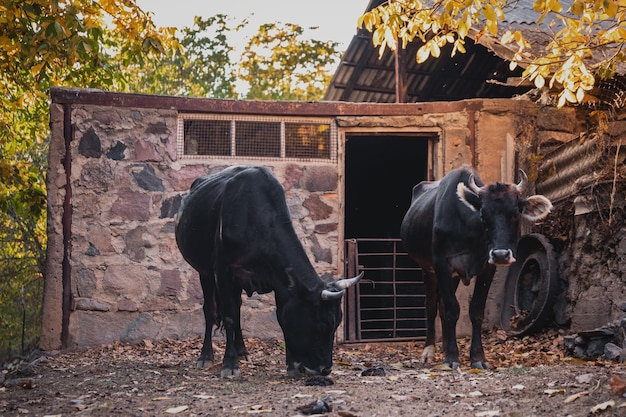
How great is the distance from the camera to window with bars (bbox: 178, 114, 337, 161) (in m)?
9.78

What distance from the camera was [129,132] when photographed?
9578mm

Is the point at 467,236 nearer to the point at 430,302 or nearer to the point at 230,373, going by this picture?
the point at 430,302

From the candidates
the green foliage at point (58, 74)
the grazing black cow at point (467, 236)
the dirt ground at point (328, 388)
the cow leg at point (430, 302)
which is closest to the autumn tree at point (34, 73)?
the green foliage at point (58, 74)

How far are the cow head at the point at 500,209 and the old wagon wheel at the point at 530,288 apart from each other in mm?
1715

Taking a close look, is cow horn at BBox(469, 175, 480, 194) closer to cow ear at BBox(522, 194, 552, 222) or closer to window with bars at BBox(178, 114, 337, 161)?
cow ear at BBox(522, 194, 552, 222)

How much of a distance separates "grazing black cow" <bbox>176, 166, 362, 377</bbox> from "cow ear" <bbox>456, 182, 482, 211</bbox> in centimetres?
133

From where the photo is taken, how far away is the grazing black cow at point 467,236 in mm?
7008

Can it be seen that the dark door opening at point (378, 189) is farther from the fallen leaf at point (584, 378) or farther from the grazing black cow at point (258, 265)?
the fallen leaf at point (584, 378)

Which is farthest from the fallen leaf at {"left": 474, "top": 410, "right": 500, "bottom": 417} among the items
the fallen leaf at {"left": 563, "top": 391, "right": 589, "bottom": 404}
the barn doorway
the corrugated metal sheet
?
the corrugated metal sheet

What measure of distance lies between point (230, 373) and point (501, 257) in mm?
2180

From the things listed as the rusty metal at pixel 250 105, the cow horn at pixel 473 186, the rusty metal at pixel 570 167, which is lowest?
the cow horn at pixel 473 186

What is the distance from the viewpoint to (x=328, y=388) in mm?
5836

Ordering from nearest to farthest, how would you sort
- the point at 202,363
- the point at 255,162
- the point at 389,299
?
the point at 202,363 < the point at 255,162 < the point at 389,299

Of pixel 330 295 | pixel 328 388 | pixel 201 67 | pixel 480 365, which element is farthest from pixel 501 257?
pixel 201 67
